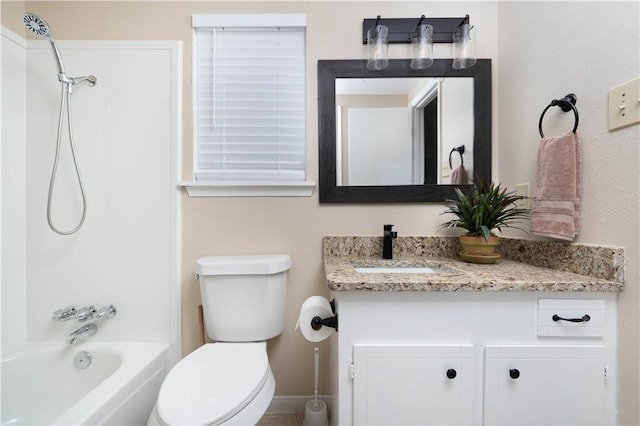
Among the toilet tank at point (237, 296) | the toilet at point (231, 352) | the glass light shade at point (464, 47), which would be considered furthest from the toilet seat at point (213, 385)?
the glass light shade at point (464, 47)

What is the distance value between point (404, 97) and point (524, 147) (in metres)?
0.58

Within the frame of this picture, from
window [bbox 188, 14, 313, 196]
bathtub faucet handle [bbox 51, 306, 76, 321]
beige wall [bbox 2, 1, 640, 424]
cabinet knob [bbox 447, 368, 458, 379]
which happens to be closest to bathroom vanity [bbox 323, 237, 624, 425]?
cabinet knob [bbox 447, 368, 458, 379]

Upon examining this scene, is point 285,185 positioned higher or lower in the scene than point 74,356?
higher

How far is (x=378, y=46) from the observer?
4.23 feet

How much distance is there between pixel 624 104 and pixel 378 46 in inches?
36.8

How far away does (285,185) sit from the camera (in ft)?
4.34

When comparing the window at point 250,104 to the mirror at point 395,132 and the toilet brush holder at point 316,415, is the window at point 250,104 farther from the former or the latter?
the toilet brush holder at point 316,415

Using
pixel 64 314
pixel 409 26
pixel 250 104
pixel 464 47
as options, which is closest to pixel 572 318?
pixel 464 47

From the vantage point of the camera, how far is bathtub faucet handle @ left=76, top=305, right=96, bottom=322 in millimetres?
1247

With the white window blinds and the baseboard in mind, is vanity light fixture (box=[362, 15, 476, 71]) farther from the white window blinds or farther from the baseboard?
the baseboard

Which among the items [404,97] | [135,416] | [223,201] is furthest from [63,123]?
[404,97]

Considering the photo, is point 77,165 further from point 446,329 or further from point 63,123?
point 446,329

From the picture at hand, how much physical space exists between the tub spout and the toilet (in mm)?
582

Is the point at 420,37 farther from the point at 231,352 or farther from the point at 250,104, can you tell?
the point at 231,352
